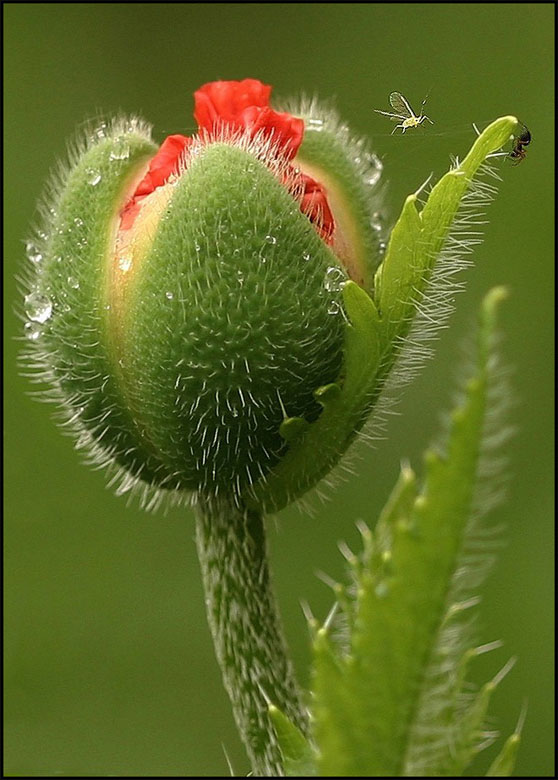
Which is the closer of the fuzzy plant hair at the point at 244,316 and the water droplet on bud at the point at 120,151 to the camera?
the fuzzy plant hair at the point at 244,316

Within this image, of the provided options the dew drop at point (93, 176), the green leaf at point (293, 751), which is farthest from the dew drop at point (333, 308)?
the green leaf at point (293, 751)

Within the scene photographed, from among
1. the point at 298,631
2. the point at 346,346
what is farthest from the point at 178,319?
the point at 298,631

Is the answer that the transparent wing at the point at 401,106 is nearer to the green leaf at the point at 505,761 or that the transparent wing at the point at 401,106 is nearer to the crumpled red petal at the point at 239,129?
the crumpled red petal at the point at 239,129

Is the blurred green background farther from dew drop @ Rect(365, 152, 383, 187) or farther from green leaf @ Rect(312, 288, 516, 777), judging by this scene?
green leaf @ Rect(312, 288, 516, 777)

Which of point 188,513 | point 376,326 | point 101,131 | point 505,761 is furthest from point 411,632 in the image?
point 188,513

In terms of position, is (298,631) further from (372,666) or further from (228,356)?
(372,666)

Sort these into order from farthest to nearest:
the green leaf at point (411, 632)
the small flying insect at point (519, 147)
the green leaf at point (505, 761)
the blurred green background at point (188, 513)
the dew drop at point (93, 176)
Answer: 1. the blurred green background at point (188, 513)
2. the dew drop at point (93, 176)
3. the small flying insect at point (519, 147)
4. the green leaf at point (505, 761)
5. the green leaf at point (411, 632)
